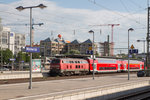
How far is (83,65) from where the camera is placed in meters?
44.8

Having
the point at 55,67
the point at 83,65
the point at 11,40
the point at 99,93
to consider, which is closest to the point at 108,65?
the point at 83,65

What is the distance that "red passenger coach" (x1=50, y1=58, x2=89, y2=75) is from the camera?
1550 inches

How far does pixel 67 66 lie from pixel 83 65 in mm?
5140

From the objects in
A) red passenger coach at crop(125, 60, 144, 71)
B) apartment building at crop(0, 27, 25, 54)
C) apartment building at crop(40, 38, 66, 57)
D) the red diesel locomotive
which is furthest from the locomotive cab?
apartment building at crop(40, 38, 66, 57)

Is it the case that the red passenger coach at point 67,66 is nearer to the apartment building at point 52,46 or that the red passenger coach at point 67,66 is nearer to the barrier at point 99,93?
the barrier at point 99,93

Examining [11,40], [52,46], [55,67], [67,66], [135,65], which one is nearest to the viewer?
[55,67]

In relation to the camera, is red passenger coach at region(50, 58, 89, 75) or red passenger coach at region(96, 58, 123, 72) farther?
red passenger coach at region(96, 58, 123, 72)

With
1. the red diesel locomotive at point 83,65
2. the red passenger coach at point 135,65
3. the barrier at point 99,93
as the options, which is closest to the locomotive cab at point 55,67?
the red diesel locomotive at point 83,65

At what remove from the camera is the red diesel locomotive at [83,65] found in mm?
39656

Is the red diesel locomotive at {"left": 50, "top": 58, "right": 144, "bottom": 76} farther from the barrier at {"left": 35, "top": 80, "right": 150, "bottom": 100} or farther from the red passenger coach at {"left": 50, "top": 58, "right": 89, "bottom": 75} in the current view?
the barrier at {"left": 35, "top": 80, "right": 150, "bottom": 100}

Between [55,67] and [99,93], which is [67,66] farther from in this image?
[99,93]

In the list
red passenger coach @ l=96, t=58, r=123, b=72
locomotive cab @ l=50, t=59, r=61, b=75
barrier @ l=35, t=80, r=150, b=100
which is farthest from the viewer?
red passenger coach @ l=96, t=58, r=123, b=72

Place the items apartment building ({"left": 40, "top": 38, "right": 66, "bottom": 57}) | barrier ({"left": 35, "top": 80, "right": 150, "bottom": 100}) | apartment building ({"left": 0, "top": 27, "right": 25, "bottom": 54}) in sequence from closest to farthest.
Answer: barrier ({"left": 35, "top": 80, "right": 150, "bottom": 100}) < apartment building ({"left": 0, "top": 27, "right": 25, "bottom": 54}) < apartment building ({"left": 40, "top": 38, "right": 66, "bottom": 57})

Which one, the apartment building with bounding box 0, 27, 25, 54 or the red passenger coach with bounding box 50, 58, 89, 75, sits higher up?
the apartment building with bounding box 0, 27, 25, 54
